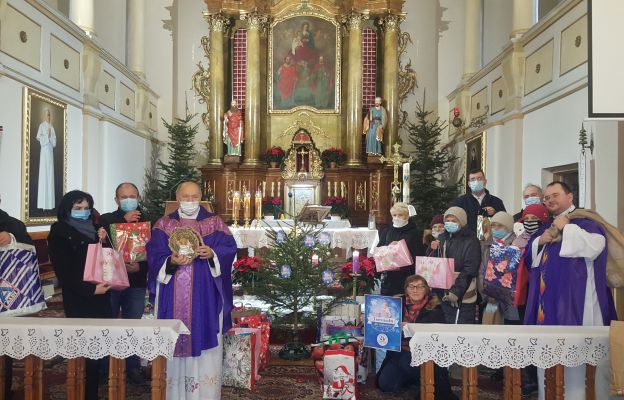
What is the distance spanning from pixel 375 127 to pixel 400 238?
8.96m

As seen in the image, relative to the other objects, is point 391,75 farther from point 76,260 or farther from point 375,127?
point 76,260

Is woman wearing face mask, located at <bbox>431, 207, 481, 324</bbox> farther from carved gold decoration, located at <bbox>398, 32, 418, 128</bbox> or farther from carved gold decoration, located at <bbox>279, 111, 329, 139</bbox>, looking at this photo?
carved gold decoration, located at <bbox>398, 32, 418, 128</bbox>

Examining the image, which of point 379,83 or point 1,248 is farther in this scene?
point 379,83

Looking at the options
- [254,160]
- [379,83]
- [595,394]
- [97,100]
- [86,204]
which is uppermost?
[379,83]

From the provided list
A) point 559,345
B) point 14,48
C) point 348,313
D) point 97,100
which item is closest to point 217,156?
point 97,100

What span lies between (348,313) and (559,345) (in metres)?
3.04

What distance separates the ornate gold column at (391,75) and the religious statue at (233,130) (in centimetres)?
402

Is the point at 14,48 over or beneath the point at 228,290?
over

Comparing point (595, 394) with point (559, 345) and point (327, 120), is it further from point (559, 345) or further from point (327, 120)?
point (327, 120)

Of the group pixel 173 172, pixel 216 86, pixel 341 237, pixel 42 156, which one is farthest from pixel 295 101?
pixel 42 156

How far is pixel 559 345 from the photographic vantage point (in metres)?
3.68

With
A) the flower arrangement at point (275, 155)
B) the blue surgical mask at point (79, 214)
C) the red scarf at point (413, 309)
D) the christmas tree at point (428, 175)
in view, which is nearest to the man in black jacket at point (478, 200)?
the red scarf at point (413, 309)

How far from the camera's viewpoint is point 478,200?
7.12m

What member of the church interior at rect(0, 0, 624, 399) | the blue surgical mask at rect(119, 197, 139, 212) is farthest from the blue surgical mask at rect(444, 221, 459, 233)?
the church interior at rect(0, 0, 624, 399)
